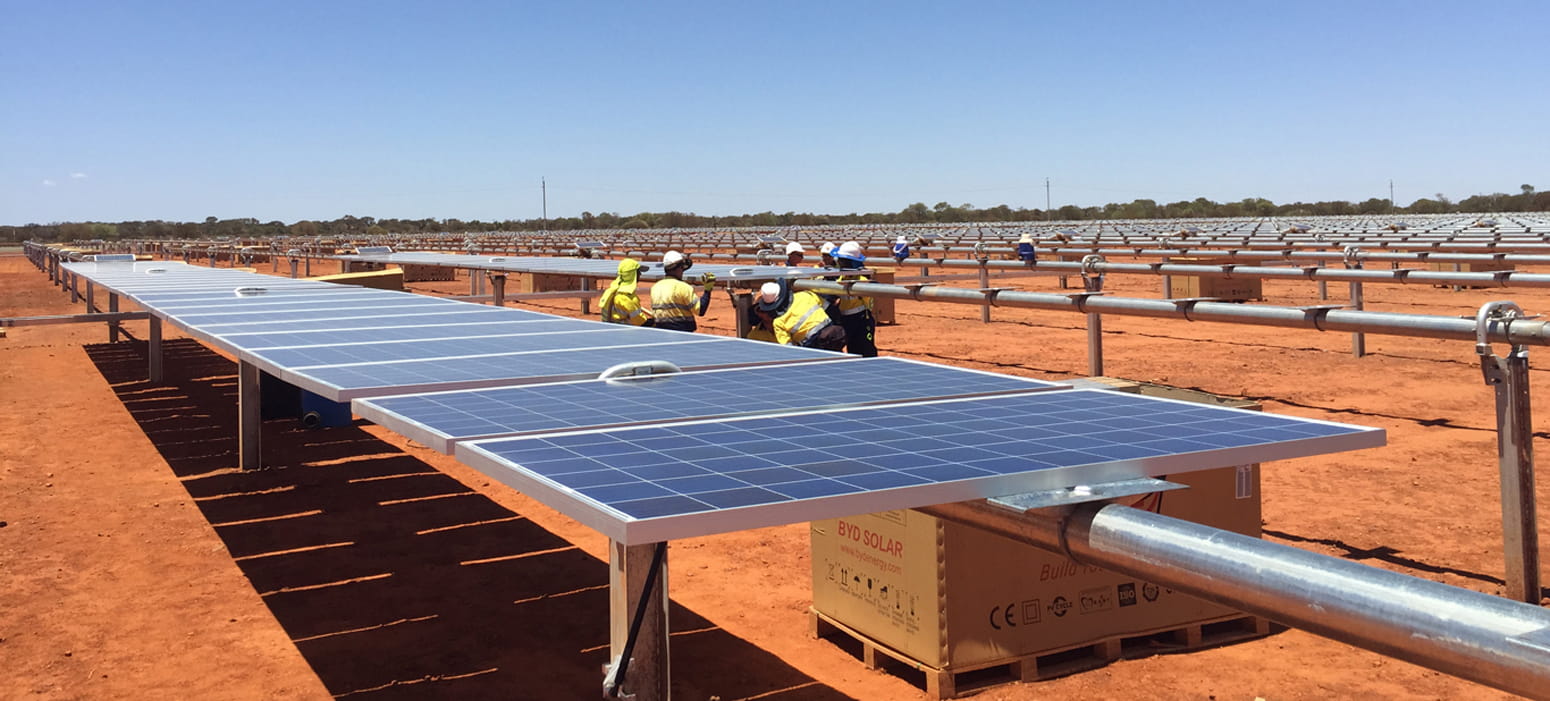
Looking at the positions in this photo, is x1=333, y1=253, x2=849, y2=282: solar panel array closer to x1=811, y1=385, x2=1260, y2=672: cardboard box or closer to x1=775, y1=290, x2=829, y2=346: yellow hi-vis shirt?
x1=775, y1=290, x2=829, y2=346: yellow hi-vis shirt

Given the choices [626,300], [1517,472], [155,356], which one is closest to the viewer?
[1517,472]

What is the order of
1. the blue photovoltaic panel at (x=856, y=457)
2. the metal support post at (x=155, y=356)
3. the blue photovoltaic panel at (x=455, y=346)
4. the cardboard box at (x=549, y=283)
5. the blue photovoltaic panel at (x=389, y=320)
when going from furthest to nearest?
the cardboard box at (x=549, y=283)
the metal support post at (x=155, y=356)
the blue photovoltaic panel at (x=389, y=320)
the blue photovoltaic panel at (x=455, y=346)
the blue photovoltaic panel at (x=856, y=457)

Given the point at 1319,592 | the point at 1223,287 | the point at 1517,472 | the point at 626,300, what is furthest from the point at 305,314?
the point at 1223,287

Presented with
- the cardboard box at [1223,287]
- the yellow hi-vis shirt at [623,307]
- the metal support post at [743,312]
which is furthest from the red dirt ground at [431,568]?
the cardboard box at [1223,287]

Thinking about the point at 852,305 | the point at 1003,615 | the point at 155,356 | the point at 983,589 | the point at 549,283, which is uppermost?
the point at 549,283

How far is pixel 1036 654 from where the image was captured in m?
4.94

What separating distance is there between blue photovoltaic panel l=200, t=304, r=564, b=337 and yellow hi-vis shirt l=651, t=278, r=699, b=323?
1.41 meters

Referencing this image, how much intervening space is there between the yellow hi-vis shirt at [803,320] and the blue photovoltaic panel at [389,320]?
1.86 m

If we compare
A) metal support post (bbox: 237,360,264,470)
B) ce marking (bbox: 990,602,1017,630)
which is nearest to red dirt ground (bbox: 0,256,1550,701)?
metal support post (bbox: 237,360,264,470)

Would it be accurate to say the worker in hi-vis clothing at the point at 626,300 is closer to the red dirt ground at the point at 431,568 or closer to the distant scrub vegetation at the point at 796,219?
the red dirt ground at the point at 431,568

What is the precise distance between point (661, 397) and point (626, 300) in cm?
653

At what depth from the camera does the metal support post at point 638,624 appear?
9.99ft

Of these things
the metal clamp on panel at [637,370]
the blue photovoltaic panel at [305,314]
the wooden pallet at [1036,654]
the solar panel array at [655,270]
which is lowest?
the wooden pallet at [1036,654]

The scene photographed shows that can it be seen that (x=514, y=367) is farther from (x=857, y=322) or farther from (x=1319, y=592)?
(x=857, y=322)
